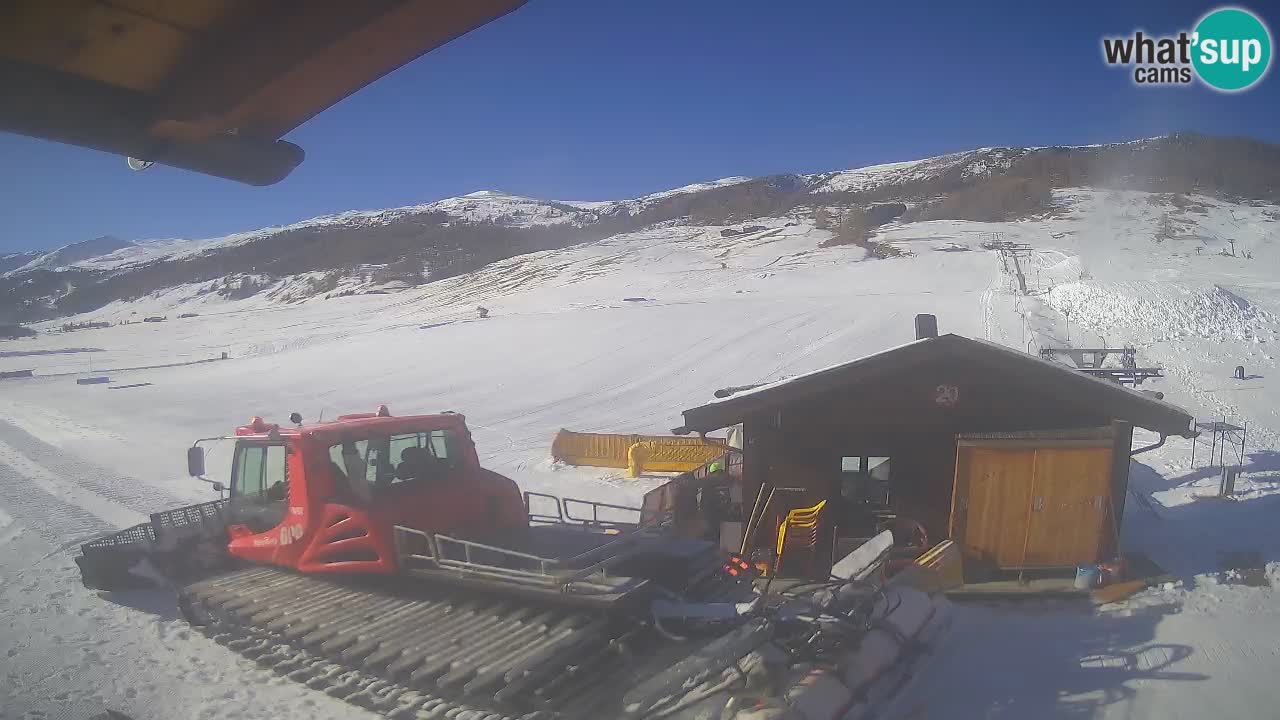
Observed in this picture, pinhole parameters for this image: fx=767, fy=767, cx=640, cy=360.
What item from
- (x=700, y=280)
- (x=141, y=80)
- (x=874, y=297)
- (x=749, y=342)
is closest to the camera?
(x=141, y=80)

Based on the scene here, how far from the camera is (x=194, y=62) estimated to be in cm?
197

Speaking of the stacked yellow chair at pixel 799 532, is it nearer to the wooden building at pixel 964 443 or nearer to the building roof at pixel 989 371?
the wooden building at pixel 964 443

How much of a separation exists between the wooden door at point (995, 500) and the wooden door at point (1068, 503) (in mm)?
147

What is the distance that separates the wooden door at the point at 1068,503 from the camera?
10172 mm

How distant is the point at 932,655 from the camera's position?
7.40 meters

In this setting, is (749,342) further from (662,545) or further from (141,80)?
(141,80)

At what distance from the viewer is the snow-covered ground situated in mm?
7082

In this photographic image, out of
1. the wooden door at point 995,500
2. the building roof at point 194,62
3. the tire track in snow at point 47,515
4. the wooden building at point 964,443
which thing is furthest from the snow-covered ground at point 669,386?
the building roof at point 194,62

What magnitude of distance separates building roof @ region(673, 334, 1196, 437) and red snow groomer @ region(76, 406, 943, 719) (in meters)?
2.49

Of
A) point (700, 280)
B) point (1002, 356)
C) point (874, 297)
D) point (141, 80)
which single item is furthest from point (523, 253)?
point (141, 80)

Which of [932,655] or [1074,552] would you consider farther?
[1074,552]

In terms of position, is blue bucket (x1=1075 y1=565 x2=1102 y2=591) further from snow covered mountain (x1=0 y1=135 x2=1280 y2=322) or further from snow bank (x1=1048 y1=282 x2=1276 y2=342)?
snow covered mountain (x1=0 y1=135 x2=1280 y2=322)

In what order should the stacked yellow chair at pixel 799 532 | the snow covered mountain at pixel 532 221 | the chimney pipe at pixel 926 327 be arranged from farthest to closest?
the snow covered mountain at pixel 532 221
the chimney pipe at pixel 926 327
the stacked yellow chair at pixel 799 532

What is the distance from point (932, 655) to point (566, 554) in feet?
12.3
